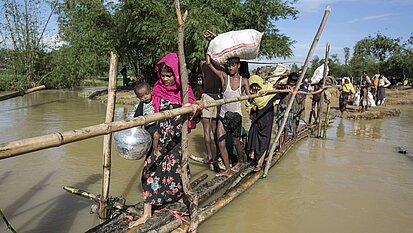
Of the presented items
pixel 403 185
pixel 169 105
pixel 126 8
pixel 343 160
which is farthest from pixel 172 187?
pixel 126 8

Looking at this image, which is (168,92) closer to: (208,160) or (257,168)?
(257,168)

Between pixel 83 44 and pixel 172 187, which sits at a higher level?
pixel 83 44

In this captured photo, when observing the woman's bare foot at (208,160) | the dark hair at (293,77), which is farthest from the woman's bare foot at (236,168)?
the dark hair at (293,77)

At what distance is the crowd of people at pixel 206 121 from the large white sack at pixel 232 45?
95 mm

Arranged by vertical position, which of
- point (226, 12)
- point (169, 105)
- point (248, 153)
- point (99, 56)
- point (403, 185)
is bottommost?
point (403, 185)

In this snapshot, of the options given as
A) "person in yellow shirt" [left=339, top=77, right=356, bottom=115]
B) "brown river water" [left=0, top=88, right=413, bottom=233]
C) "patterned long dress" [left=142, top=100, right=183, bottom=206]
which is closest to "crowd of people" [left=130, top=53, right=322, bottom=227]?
"patterned long dress" [left=142, top=100, right=183, bottom=206]

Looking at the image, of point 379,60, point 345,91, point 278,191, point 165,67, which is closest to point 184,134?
point 165,67

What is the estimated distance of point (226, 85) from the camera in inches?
155

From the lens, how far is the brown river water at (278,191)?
312cm

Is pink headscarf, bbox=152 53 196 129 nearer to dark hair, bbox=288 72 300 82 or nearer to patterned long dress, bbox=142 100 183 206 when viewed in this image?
patterned long dress, bbox=142 100 183 206

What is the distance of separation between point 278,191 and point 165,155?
6.02 feet

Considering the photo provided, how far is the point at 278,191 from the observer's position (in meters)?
3.98

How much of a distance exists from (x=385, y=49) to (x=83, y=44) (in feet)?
97.3

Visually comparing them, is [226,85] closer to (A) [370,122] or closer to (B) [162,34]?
(A) [370,122]
